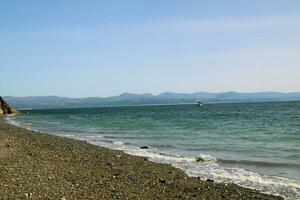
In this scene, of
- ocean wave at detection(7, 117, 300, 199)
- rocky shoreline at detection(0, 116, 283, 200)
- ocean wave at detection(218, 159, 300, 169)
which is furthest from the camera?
ocean wave at detection(218, 159, 300, 169)

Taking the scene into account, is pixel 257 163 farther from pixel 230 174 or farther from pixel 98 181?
pixel 98 181

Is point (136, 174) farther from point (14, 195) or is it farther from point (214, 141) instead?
point (214, 141)

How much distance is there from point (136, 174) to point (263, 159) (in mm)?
8596

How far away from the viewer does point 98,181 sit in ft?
49.9

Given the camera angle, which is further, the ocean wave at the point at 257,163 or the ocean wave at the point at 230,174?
the ocean wave at the point at 257,163

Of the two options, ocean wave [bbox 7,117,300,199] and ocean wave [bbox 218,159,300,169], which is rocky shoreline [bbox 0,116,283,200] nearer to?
ocean wave [bbox 7,117,300,199]

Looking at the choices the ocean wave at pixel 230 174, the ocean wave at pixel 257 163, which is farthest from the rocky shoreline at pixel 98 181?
the ocean wave at pixel 257 163

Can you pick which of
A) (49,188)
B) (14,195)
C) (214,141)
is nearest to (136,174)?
(49,188)

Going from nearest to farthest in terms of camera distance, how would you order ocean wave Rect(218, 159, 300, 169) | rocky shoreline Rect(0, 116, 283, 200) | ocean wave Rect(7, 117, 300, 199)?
rocky shoreline Rect(0, 116, 283, 200) → ocean wave Rect(7, 117, 300, 199) → ocean wave Rect(218, 159, 300, 169)

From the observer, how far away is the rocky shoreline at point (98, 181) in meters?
13.1

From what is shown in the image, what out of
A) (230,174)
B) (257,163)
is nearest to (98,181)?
(230,174)

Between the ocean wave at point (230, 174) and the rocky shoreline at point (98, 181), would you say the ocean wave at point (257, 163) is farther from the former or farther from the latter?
the rocky shoreline at point (98, 181)

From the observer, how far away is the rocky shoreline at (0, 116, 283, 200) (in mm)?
13125

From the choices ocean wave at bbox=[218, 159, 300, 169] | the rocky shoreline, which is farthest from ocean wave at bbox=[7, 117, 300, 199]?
the rocky shoreline
